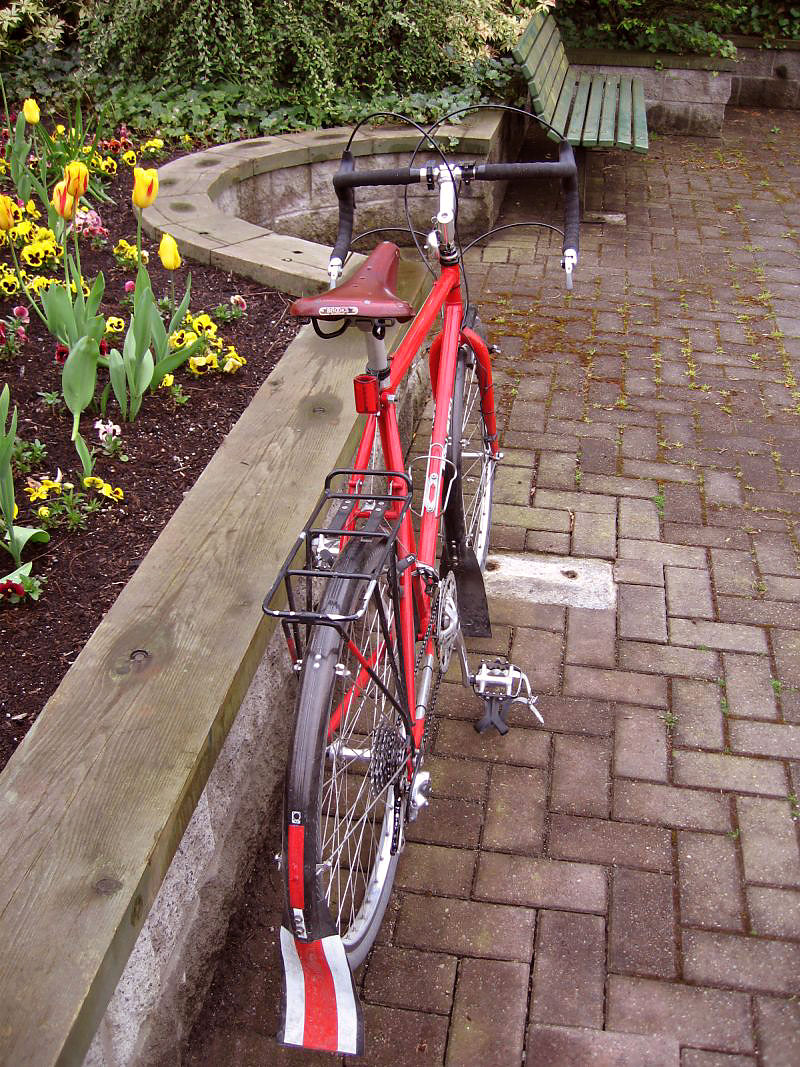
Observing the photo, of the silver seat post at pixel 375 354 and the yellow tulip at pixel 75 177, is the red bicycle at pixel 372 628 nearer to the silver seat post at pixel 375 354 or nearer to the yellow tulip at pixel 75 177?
the silver seat post at pixel 375 354

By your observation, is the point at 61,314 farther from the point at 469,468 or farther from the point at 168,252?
the point at 469,468

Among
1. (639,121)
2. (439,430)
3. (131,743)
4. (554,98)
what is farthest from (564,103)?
(131,743)

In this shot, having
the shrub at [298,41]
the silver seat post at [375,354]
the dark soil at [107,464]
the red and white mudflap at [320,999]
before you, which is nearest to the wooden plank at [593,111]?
the shrub at [298,41]

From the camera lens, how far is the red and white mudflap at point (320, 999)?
170 cm

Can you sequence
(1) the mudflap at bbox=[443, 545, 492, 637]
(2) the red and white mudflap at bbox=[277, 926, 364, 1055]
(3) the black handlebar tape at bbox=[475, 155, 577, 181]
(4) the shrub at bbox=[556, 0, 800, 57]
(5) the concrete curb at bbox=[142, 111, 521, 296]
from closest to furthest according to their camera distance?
1. (2) the red and white mudflap at bbox=[277, 926, 364, 1055]
2. (3) the black handlebar tape at bbox=[475, 155, 577, 181]
3. (1) the mudflap at bbox=[443, 545, 492, 637]
4. (5) the concrete curb at bbox=[142, 111, 521, 296]
5. (4) the shrub at bbox=[556, 0, 800, 57]

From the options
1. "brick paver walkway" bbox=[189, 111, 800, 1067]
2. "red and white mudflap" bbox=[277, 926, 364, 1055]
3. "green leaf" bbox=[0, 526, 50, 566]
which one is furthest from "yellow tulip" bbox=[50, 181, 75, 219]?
"red and white mudflap" bbox=[277, 926, 364, 1055]

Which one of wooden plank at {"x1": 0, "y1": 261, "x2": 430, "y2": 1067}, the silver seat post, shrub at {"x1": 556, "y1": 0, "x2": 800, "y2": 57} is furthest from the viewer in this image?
shrub at {"x1": 556, "y1": 0, "x2": 800, "y2": 57}

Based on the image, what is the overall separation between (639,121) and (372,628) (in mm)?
5014

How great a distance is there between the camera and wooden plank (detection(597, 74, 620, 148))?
580 cm

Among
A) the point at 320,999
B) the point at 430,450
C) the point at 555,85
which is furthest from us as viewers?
the point at 555,85

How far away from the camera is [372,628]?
225 cm

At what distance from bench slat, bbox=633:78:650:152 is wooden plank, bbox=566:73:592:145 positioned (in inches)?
12.3

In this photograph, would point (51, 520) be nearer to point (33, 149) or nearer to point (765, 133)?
point (33, 149)

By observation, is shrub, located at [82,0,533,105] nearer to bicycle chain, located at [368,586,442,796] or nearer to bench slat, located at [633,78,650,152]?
bench slat, located at [633,78,650,152]
